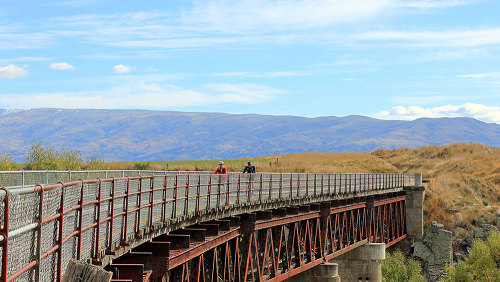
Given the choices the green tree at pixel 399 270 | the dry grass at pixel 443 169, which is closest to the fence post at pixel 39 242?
the green tree at pixel 399 270

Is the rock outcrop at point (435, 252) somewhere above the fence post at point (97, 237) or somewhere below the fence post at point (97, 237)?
below

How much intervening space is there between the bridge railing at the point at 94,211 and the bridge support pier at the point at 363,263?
20.5 m

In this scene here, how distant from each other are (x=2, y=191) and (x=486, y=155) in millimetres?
112439

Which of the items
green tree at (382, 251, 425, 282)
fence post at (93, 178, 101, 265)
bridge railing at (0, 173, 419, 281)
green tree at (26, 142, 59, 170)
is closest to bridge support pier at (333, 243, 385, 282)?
green tree at (382, 251, 425, 282)

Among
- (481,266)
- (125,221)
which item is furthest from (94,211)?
(481,266)

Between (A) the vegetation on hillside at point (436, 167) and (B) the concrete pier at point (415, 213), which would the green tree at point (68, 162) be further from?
(B) the concrete pier at point (415, 213)

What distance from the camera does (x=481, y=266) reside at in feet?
177

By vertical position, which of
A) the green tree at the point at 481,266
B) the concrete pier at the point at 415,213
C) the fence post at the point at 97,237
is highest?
the fence post at the point at 97,237

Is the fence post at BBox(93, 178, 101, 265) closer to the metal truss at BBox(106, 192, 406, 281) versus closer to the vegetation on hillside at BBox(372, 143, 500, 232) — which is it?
the metal truss at BBox(106, 192, 406, 281)

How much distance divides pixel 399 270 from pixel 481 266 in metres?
7.74

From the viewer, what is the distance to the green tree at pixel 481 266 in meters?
52.7

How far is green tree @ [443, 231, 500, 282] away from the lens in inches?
2074

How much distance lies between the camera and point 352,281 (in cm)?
5259

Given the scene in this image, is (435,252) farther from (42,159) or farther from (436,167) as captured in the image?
(436,167)
